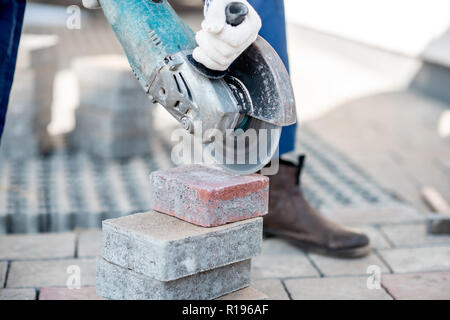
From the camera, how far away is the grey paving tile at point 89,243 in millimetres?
2744

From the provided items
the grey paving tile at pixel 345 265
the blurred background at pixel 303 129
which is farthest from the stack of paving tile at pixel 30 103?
the grey paving tile at pixel 345 265

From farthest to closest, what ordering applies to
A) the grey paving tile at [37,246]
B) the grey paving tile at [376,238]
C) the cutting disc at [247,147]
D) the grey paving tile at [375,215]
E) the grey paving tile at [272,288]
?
the grey paving tile at [375,215]
the grey paving tile at [376,238]
the grey paving tile at [37,246]
the grey paving tile at [272,288]
the cutting disc at [247,147]

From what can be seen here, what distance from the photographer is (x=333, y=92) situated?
609cm

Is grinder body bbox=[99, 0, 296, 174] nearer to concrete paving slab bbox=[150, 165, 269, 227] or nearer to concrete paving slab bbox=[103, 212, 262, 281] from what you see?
concrete paving slab bbox=[150, 165, 269, 227]

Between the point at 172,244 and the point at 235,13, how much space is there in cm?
65

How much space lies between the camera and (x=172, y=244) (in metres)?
1.86

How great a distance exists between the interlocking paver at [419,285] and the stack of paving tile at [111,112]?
2223 millimetres

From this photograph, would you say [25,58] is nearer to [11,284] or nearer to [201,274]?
[11,284]

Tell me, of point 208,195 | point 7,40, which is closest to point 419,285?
point 208,195

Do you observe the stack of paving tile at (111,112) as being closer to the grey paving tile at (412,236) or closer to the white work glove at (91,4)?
the grey paving tile at (412,236)

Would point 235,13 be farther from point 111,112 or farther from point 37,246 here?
point 111,112

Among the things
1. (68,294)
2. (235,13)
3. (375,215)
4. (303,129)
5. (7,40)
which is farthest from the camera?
(303,129)

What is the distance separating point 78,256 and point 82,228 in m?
0.40

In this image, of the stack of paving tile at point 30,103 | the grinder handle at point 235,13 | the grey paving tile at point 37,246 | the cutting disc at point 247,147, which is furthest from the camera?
the stack of paving tile at point 30,103
